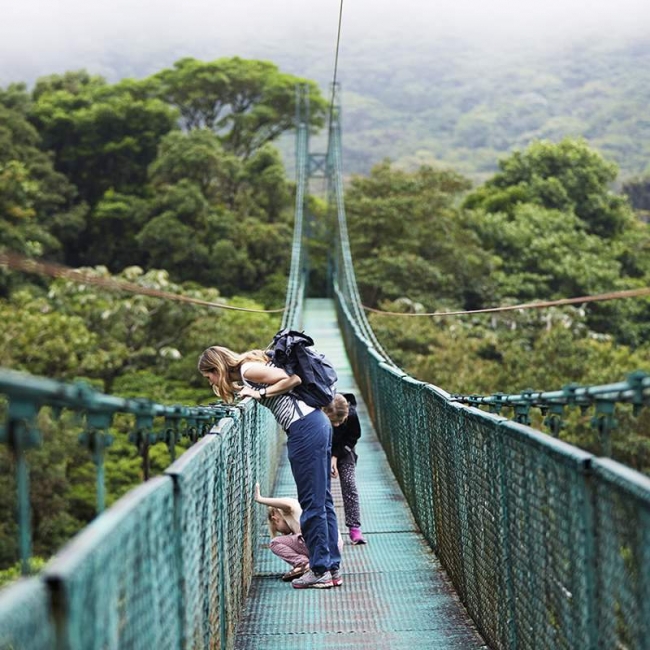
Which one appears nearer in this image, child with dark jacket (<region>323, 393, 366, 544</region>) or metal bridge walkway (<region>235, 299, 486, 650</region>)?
metal bridge walkway (<region>235, 299, 486, 650</region>)

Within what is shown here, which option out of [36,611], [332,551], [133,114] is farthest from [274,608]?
[133,114]

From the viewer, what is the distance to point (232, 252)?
26094 millimetres

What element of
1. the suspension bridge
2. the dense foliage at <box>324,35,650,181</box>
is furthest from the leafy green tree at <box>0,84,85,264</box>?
the dense foliage at <box>324,35,650,181</box>

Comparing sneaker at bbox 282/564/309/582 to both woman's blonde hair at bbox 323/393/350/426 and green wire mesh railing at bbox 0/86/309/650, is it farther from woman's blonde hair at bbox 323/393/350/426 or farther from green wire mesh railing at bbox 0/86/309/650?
woman's blonde hair at bbox 323/393/350/426

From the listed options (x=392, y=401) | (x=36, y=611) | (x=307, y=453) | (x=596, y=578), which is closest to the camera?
(x=36, y=611)

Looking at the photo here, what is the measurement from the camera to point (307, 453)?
3.53 meters

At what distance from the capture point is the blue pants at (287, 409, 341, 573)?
3.52 meters

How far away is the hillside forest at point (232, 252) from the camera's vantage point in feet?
51.6

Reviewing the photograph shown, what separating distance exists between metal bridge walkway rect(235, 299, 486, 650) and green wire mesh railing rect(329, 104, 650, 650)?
9 cm

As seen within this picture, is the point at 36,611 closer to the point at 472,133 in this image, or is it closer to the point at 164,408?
the point at 164,408

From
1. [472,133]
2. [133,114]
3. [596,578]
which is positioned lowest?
[596,578]

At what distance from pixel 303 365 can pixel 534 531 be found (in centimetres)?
128

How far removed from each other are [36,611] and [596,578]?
3.63 feet

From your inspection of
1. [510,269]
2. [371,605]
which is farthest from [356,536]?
[510,269]
